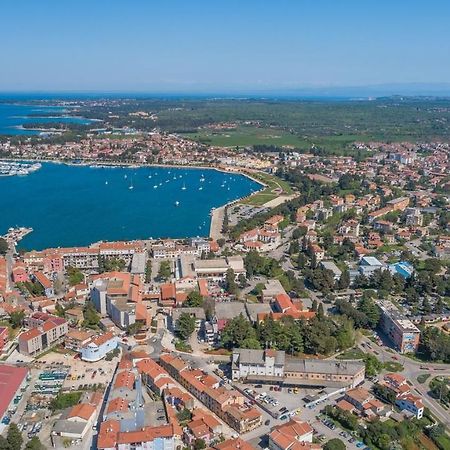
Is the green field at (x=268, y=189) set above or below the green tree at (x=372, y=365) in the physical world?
above

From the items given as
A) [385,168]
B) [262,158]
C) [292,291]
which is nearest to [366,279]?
[292,291]

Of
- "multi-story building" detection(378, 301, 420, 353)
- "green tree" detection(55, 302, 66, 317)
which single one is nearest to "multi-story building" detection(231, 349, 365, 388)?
"multi-story building" detection(378, 301, 420, 353)

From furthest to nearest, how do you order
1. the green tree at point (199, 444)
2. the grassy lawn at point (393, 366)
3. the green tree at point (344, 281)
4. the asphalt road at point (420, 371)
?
the green tree at point (344, 281), the grassy lawn at point (393, 366), the asphalt road at point (420, 371), the green tree at point (199, 444)

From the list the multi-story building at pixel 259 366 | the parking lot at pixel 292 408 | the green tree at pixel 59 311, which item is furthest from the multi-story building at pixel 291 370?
the green tree at pixel 59 311

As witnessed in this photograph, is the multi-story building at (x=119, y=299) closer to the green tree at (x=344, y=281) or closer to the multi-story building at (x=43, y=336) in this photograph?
the multi-story building at (x=43, y=336)

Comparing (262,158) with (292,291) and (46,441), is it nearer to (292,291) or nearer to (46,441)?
(292,291)

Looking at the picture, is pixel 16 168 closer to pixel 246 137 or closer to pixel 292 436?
pixel 246 137
